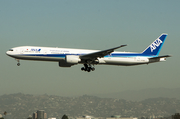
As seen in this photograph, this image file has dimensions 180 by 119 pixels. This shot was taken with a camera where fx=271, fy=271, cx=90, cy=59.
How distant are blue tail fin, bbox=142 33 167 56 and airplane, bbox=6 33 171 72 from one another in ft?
5.19

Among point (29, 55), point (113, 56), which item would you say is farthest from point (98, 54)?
point (29, 55)

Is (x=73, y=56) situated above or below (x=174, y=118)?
above

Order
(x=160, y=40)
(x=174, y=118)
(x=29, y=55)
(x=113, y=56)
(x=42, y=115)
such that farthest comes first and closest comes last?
(x=42, y=115)
(x=174, y=118)
(x=160, y=40)
(x=113, y=56)
(x=29, y=55)

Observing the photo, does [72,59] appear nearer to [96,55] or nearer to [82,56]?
[82,56]

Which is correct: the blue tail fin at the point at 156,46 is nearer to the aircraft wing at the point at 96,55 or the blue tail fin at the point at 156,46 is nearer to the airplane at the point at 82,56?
the airplane at the point at 82,56

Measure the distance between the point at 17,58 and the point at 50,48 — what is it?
6.02m

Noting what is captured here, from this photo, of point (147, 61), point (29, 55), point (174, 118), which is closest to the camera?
point (29, 55)

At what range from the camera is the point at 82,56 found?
47.9 meters

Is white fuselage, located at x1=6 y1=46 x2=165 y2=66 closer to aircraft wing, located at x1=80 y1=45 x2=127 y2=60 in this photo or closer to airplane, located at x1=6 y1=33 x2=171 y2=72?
airplane, located at x1=6 y1=33 x2=171 y2=72

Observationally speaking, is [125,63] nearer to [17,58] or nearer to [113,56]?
[113,56]

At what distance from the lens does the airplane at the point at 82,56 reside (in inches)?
1852

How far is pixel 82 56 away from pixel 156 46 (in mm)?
18837

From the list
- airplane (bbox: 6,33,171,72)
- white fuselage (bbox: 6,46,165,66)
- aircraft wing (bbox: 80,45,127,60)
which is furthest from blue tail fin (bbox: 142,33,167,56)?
aircraft wing (bbox: 80,45,127,60)

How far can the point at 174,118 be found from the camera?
9494 cm
